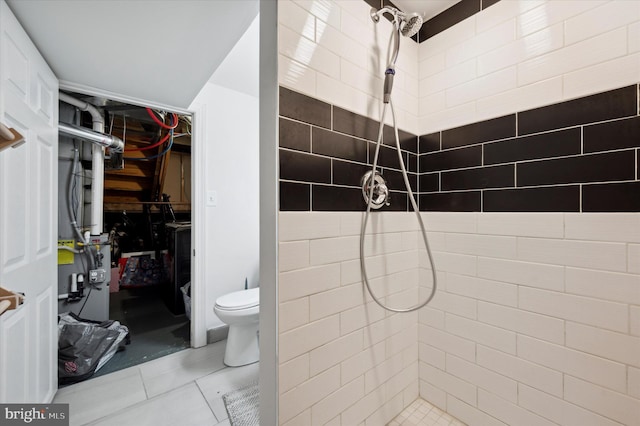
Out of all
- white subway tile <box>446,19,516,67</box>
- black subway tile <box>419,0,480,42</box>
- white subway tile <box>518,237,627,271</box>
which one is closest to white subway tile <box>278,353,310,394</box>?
white subway tile <box>518,237,627,271</box>

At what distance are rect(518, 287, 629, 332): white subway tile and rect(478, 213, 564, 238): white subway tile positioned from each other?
23 centimetres

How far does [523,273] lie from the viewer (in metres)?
1.05

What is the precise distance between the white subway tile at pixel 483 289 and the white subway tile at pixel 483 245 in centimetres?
12

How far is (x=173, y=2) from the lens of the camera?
108cm

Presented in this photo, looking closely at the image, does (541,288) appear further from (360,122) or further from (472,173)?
(360,122)

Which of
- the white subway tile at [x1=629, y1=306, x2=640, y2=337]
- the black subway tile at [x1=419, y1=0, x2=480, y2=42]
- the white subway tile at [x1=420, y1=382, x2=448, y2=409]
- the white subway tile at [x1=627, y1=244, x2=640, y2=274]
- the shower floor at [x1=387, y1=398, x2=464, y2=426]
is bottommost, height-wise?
the shower floor at [x1=387, y1=398, x2=464, y2=426]

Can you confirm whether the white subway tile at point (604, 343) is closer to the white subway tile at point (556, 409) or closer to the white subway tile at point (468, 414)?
the white subway tile at point (556, 409)

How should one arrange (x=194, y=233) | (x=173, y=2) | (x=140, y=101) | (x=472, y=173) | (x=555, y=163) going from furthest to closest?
(x=194, y=233), (x=140, y=101), (x=472, y=173), (x=173, y=2), (x=555, y=163)

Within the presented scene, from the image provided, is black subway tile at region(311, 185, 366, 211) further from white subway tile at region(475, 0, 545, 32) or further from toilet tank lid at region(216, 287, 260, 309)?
toilet tank lid at region(216, 287, 260, 309)

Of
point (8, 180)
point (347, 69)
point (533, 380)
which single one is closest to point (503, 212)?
point (533, 380)

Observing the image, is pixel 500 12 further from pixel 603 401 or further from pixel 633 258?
pixel 603 401

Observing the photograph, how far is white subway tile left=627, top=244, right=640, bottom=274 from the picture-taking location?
0.83 metres

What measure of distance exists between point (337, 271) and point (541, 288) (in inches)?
32.0

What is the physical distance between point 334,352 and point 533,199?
100cm
